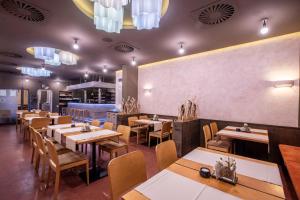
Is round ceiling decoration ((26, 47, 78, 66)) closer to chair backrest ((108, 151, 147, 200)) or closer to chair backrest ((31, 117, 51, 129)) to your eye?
chair backrest ((31, 117, 51, 129))

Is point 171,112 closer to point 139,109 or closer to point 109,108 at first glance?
point 139,109

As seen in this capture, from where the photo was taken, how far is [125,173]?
1.29 meters

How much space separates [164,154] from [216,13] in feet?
7.87

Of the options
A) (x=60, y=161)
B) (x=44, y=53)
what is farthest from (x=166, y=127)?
(x=44, y=53)

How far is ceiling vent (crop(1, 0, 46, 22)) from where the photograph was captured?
7.53ft

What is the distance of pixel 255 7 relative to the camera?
223 centimetres

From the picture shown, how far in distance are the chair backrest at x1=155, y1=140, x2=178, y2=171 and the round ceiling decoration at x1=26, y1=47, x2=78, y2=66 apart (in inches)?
172

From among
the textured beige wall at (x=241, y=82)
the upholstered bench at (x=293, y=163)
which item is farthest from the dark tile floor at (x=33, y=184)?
the textured beige wall at (x=241, y=82)

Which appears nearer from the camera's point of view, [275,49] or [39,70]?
[275,49]

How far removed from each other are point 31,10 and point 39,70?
5.16m

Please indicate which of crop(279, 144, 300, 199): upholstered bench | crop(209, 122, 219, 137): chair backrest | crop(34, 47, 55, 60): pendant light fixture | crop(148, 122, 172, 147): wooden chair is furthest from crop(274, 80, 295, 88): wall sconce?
crop(34, 47, 55, 60): pendant light fixture

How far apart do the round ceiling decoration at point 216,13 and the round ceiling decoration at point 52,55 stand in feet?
13.3

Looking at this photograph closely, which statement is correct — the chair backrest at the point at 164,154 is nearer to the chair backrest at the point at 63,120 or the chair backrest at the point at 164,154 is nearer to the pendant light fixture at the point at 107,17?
the pendant light fixture at the point at 107,17

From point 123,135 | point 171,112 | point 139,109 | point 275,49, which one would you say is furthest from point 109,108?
point 275,49
